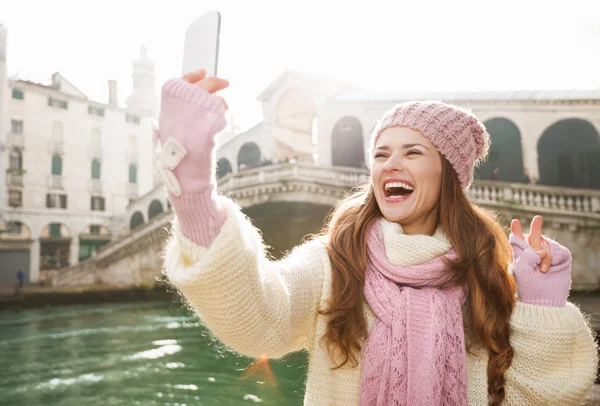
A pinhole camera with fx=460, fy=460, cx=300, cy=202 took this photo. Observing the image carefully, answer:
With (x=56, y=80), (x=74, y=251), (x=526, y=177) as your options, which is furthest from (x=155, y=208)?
(x=526, y=177)

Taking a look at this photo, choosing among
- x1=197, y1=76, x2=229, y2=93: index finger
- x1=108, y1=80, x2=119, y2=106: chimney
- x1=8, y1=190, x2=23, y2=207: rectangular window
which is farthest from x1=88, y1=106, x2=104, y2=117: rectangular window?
x1=197, y1=76, x2=229, y2=93: index finger

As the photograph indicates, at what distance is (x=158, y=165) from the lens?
103cm

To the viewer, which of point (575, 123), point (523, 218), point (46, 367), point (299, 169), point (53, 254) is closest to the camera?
point (46, 367)

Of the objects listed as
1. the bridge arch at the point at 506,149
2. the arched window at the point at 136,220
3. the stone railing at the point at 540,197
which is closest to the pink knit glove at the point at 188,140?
Answer: the stone railing at the point at 540,197

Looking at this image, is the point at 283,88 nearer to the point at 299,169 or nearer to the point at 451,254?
the point at 299,169

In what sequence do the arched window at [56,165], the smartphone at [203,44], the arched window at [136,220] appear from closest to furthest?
the smartphone at [203,44] < the arched window at [56,165] < the arched window at [136,220]

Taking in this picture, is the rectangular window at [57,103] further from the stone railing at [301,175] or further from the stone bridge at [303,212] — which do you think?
the stone railing at [301,175]

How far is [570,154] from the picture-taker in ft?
41.7

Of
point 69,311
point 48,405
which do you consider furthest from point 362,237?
point 69,311

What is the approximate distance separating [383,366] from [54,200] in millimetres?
25000

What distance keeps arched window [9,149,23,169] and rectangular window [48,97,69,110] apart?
10.1 ft

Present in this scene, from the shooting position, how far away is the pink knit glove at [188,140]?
1.01 m

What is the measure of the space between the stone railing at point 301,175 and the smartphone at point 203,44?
11.9m

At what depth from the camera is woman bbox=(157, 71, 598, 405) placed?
4.55ft
